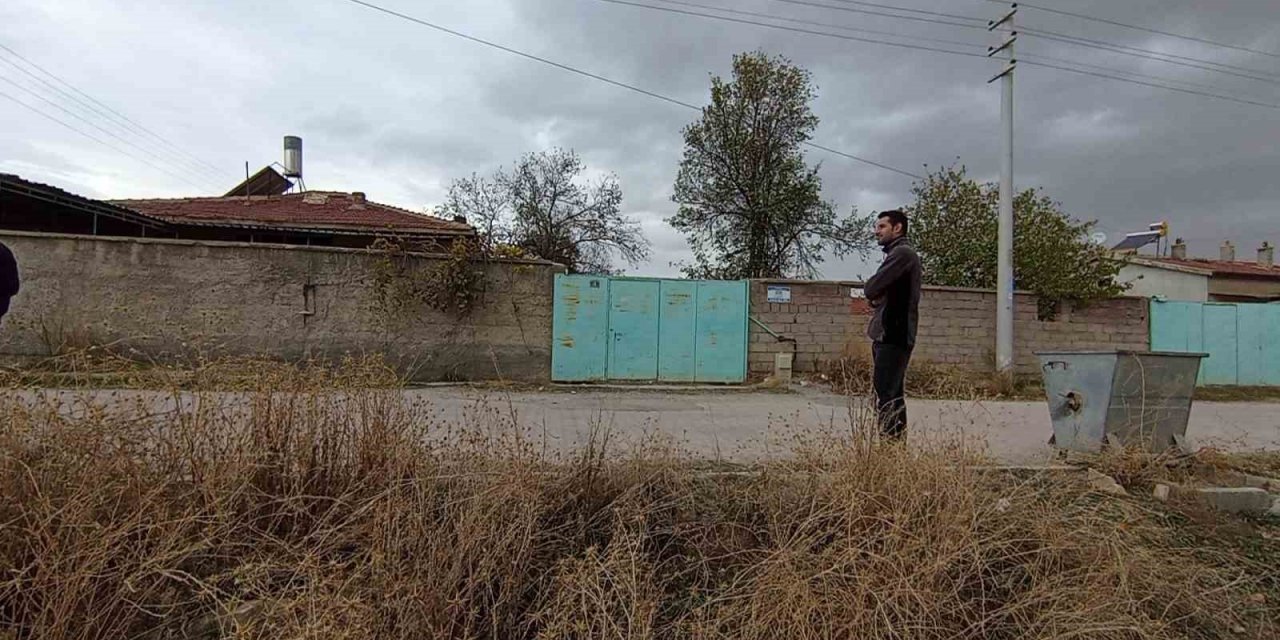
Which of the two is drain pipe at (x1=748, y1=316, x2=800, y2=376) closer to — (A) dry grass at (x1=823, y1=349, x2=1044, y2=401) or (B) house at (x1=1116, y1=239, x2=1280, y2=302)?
(A) dry grass at (x1=823, y1=349, x2=1044, y2=401)

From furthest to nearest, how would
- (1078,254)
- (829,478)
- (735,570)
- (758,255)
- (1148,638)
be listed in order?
(758,255), (1078,254), (829,478), (735,570), (1148,638)

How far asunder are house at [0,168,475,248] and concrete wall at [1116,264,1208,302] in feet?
85.2

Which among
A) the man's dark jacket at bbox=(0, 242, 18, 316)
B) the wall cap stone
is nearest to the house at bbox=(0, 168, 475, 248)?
the wall cap stone

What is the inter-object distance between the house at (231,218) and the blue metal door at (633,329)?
3.06 meters

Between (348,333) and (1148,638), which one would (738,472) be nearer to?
(1148,638)

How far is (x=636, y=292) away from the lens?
417 inches

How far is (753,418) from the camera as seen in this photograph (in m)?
7.22

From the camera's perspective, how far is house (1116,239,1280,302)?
24.0 meters

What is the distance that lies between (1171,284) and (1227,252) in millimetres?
8988

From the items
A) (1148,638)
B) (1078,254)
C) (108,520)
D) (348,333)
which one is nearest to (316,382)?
(108,520)

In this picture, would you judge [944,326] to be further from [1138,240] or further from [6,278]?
[1138,240]

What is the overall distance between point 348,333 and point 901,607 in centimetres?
957

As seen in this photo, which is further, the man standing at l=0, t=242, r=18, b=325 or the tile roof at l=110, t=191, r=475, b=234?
the tile roof at l=110, t=191, r=475, b=234

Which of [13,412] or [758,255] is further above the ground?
[758,255]
